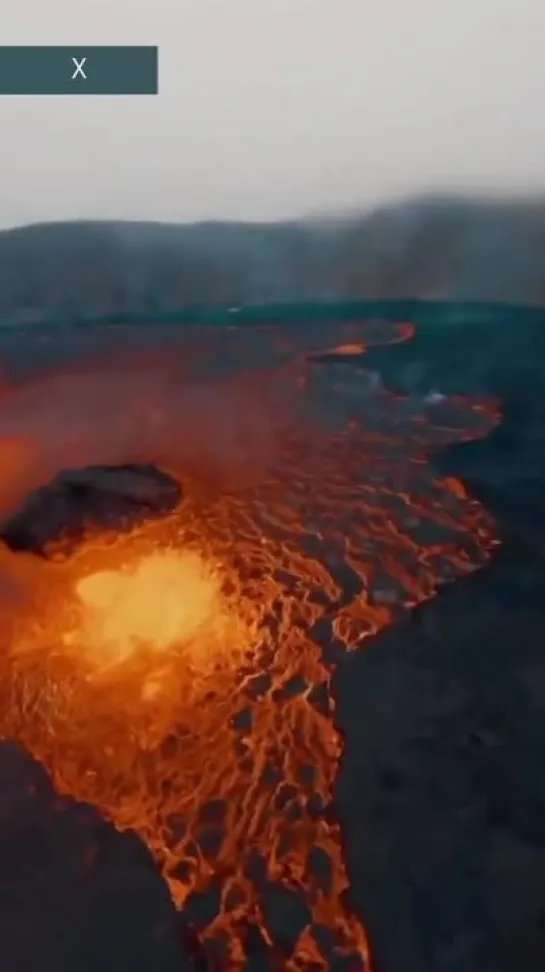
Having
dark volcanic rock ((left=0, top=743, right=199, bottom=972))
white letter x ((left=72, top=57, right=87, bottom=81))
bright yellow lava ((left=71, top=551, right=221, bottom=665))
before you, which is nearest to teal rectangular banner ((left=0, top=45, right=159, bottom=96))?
white letter x ((left=72, top=57, right=87, bottom=81))

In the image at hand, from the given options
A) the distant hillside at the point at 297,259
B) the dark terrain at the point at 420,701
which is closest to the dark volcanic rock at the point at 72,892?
the dark terrain at the point at 420,701

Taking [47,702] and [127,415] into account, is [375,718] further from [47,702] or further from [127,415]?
[127,415]

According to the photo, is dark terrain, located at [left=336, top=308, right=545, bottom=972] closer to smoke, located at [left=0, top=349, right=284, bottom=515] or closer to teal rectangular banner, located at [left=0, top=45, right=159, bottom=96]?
smoke, located at [left=0, top=349, right=284, bottom=515]

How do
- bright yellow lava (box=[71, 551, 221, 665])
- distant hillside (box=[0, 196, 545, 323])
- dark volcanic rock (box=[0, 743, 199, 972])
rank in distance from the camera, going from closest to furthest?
1. dark volcanic rock (box=[0, 743, 199, 972])
2. bright yellow lava (box=[71, 551, 221, 665])
3. distant hillside (box=[0, 196, 545, 323])

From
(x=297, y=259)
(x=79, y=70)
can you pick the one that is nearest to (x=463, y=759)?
(x=297, y=259)

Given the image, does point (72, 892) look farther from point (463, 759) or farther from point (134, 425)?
point (134, 425)

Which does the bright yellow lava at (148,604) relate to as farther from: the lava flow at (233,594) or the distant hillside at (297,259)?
the distant hillside at (297,259)

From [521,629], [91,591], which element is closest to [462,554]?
[521,629]
